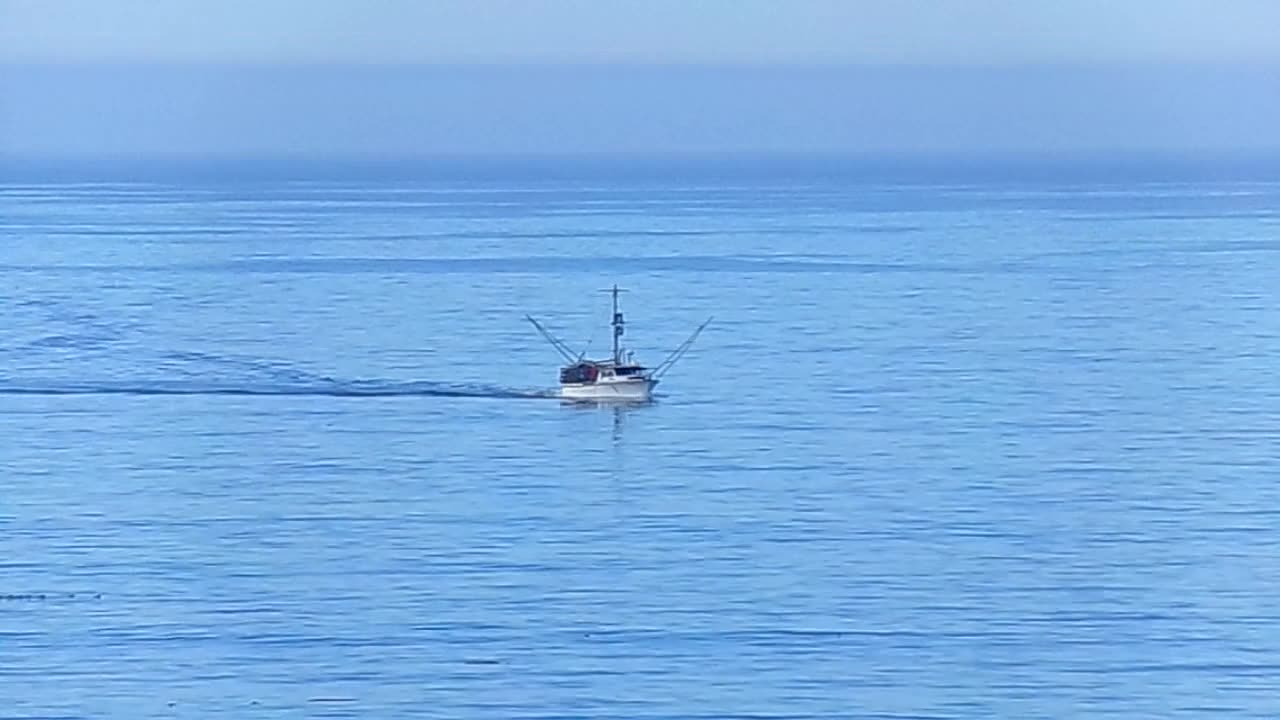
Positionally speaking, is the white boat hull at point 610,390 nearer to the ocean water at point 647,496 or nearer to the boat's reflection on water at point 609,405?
the boat's reflection on water at point 609,405

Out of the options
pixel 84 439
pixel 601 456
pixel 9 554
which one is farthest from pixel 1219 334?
pixel 9 554

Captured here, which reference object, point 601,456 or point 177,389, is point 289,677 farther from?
point 177,389

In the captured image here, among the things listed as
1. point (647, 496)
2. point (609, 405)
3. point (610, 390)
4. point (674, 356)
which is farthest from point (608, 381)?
point (647, 496)

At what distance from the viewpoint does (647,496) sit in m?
34.9

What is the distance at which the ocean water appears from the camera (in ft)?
80.7

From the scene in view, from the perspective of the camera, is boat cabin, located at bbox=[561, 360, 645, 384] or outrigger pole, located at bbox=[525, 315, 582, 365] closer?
boat cabin, located at bbox=[561, 360, 645, 384]

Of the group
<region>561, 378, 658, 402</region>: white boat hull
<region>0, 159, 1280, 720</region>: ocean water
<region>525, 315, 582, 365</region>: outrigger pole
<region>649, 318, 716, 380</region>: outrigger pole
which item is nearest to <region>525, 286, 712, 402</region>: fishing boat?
<region>561, 378, 658, 402</region>: white boat hull

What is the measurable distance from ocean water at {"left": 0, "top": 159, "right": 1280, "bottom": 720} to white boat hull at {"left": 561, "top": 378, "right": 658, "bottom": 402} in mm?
504

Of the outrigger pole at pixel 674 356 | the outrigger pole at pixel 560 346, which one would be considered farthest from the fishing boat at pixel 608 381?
the outrigger pole at pixel 560 346

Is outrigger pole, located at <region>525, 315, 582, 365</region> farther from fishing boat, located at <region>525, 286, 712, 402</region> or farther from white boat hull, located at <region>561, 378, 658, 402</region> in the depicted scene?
white boat hull, located at <region>561, 378, 658, 402</region>

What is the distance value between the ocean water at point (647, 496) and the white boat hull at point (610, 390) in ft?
1.65

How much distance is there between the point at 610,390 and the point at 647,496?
957 cm

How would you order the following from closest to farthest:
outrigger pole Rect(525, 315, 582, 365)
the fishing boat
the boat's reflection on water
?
1. the boat's reflection on water
2. the fishing boat
3. outrigger pole Rect(525, 315, 582, 365)

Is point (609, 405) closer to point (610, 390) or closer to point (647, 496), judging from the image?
point (610, 390)
